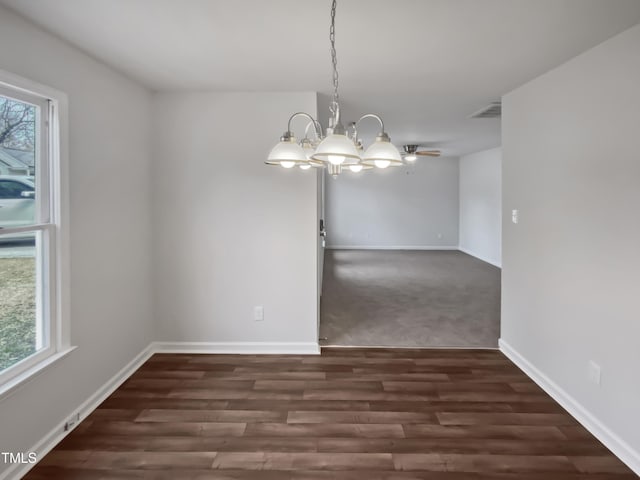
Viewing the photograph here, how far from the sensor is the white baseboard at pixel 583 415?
206cm

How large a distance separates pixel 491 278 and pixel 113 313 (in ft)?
19.9

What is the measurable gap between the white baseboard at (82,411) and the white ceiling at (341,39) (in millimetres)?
2307

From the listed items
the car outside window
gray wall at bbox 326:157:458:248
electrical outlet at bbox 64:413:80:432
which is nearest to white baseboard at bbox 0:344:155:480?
electrical outlet at bbox 64:413:80:432

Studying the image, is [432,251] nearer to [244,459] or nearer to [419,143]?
[419,143]

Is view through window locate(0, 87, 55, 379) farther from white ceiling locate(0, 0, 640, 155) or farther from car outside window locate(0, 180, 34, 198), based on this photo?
white ceiling locate(0, 0, 640, 155)

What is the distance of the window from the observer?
195cm

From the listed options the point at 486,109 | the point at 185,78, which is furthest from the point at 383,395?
the point at 486,109

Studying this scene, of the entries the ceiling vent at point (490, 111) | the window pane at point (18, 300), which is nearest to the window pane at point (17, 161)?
the window pane at point (18, 300)

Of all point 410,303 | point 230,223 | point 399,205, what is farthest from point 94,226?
point 399,205

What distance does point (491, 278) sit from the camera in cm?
676

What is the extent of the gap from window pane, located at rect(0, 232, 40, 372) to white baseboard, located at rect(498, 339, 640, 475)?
3.36 m

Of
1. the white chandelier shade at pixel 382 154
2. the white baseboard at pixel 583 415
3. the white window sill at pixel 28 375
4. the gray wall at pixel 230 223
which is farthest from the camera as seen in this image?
the gray wall at pixel 230 223

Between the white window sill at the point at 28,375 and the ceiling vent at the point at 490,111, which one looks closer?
the white window sill at the point at 28,375

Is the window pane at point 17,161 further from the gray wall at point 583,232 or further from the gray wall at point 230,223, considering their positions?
the gray wall at point 583,232
